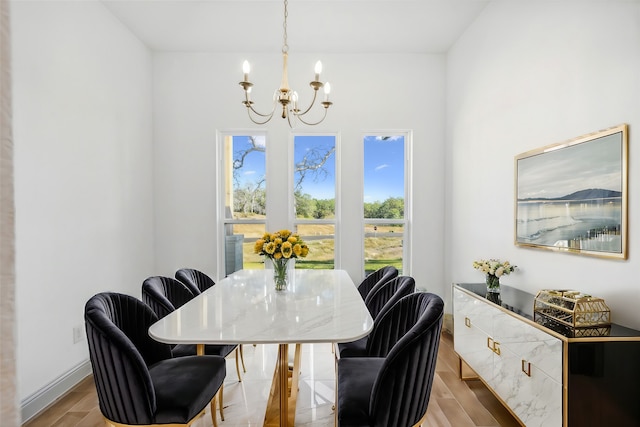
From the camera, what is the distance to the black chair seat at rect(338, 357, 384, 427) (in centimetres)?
148

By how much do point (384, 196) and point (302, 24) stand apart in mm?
2074

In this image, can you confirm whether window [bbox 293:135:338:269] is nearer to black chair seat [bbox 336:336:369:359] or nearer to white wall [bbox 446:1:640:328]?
white wall [bbox 446:1:640:328]

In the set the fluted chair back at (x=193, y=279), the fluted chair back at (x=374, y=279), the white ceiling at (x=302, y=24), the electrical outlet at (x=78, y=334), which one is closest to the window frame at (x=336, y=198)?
the white ceiling at (x=302, y=24)

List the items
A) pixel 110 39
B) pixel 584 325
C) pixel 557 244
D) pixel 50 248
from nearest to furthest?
pixel 584 325 → pixel 557 244 → pixel 50 248 → pixel 110 39

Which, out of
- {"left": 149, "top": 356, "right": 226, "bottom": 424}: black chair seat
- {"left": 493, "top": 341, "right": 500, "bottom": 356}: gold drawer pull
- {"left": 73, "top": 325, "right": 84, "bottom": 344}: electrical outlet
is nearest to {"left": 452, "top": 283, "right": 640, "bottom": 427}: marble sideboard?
{"left": 493, "top": 341, "right": 500, "bottom": 356}: gold drawer pull

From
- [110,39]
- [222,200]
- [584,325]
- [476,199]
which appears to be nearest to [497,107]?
[476,199]

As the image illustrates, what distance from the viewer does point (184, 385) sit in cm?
166

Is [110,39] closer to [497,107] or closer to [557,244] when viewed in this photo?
[497,107]

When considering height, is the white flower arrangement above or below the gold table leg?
above

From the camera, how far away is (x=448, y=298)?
4125 millimetres

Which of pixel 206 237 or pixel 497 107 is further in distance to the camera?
pixel 206 237

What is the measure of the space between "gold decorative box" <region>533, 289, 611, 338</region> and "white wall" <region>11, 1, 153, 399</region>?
9.34ft

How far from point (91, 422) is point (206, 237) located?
2.18 meters

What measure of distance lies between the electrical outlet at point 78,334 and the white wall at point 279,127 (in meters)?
1.32
